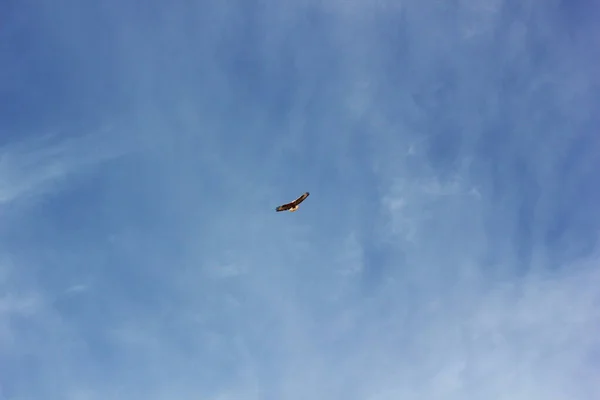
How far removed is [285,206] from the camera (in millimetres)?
61188
